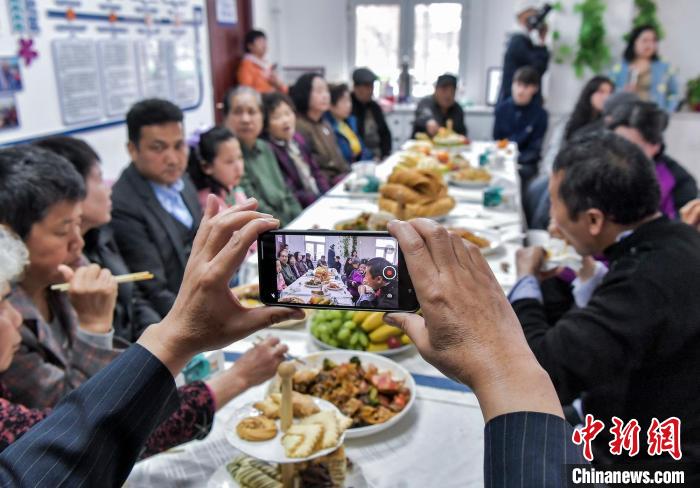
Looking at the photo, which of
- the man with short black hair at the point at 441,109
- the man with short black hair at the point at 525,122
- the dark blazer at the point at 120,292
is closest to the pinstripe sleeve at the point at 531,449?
the dark blazer at the point at 120,292

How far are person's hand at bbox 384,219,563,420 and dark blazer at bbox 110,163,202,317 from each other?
56.7 inches

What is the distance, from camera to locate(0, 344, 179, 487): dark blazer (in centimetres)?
60

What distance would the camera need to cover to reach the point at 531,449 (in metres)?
0.53

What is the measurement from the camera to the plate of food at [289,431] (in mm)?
888

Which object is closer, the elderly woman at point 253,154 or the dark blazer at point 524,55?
the elderly woman at point 253,154

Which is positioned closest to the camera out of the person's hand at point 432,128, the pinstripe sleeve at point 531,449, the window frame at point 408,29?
the pinstripe sleeve at point 531,449

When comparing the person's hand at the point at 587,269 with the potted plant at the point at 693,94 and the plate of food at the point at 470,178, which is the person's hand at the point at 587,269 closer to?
the plate of food at the point at 470,178

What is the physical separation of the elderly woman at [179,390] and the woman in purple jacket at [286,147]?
228cm

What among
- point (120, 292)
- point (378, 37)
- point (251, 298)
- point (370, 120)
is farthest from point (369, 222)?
point (378, 37)

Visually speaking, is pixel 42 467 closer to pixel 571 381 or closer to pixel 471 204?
pixel 571 381

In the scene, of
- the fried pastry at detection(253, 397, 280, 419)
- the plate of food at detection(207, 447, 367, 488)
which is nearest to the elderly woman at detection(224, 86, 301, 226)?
the fried pastry at detection(253, 397, 280, 419)

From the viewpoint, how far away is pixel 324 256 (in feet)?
2.32

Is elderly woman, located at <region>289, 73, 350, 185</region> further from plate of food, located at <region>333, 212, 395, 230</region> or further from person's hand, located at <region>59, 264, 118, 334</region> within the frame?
person's hand, located at <region>59, 264, 118, 334</region>

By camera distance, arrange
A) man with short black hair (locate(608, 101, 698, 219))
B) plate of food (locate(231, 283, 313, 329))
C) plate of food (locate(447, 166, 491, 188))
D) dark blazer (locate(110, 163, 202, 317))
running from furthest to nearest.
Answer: plate of food (locate(447, 166, 491, 188)) → man with short black hair (locate(608, 101, 698, 219)) → dark blazer (locate(110, 163, 202, 317)) → plate of food (locate(231, 283, 313, 329))
